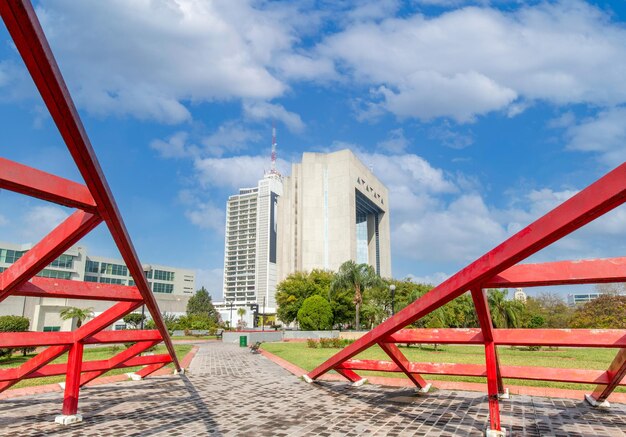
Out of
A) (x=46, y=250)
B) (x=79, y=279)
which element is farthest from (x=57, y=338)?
(x=79, y=279)

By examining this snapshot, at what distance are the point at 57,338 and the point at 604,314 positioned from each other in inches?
1936

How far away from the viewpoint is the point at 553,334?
6.78m

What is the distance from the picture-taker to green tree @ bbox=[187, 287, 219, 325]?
292ft

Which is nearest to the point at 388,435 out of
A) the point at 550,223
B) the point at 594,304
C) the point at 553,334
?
the point at 553,334

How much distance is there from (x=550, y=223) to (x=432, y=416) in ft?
16.7

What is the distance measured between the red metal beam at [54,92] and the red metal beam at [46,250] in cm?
57

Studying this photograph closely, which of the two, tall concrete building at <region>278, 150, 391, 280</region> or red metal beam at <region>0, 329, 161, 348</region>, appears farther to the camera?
tall concrete building at <region>278, 150, 391, 280</region>

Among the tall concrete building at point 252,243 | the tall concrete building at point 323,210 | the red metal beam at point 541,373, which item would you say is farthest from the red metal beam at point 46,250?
the tall concrete building at point 252,243

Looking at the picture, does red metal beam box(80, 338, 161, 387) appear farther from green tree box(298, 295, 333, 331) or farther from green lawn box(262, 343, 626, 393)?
green tree box(298, 295, 333, 331)

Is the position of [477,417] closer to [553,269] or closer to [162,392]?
[553,269]

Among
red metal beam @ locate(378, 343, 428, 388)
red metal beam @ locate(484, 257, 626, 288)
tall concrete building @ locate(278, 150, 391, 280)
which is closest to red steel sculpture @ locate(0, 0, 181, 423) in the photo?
red metal beam @ locate(378, 343, 428, 388)

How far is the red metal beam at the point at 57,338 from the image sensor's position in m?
7.29

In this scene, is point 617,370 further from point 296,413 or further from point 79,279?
point 79,279

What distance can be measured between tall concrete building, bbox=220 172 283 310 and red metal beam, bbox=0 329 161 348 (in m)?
154
